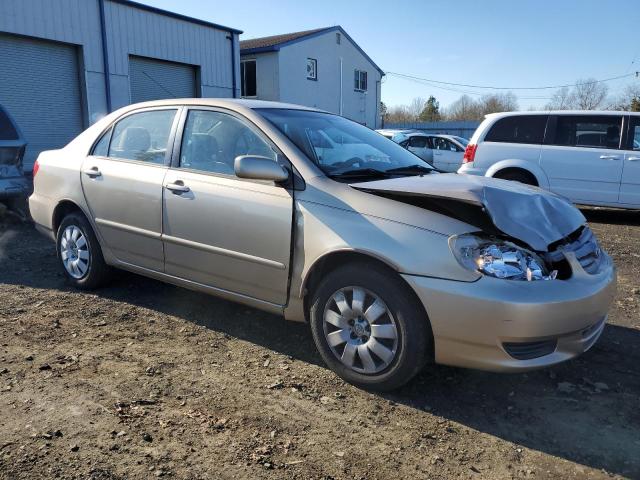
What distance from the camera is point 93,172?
15.3 ft

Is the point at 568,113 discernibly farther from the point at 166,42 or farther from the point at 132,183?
the point at 166,42

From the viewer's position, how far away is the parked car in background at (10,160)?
284 inches

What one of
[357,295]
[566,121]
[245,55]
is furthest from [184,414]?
[245,55]

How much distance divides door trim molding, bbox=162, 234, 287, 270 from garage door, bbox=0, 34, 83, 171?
11.7 metres

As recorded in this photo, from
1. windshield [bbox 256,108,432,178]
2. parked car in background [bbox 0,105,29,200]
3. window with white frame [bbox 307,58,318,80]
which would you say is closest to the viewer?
windshield [bbox 256,108,432,178]

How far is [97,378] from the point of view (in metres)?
3.40

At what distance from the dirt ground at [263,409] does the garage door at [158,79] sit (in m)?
14.5

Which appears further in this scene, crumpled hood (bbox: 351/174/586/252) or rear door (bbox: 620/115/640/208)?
rear door (bbox: 620/115/640/208)

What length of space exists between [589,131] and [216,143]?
23.5 feet

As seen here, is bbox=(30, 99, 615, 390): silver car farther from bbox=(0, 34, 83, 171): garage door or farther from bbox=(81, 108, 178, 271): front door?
bbox=(0, 34, 83, 171): garage door

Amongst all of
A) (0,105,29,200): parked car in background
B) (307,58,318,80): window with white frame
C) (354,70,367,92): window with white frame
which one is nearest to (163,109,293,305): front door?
(0,105,29,200): parked car in background

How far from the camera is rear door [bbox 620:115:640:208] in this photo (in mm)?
8586

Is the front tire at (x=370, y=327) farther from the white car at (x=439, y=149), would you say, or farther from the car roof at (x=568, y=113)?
the white car at (x=439, y=149)

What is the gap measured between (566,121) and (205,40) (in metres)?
14.2
